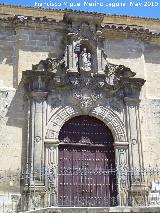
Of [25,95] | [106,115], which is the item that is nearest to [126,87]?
[106,115]

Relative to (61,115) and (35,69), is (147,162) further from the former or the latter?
(35,69)

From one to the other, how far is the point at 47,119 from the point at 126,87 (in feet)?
8.73

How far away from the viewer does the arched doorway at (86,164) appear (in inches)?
489

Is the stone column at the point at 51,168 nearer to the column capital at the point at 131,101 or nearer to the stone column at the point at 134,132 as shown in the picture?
the stone column at the point at 134,132

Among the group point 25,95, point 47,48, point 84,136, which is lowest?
point 84,136

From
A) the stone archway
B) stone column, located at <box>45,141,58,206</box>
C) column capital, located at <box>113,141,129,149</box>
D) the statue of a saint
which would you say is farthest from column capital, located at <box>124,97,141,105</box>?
stone column, located at <box>45,141,58,206</box>

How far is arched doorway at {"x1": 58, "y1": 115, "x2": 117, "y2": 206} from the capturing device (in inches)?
489

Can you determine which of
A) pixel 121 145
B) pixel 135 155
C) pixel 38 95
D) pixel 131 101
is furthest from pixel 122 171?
pixel 38 95

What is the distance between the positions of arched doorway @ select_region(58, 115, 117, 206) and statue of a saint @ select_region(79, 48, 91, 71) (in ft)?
4.79

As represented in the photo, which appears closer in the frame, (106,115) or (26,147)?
(26,147)

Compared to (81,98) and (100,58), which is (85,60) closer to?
(100,58)

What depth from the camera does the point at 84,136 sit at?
43.2 ft

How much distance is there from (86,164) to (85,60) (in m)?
3.13

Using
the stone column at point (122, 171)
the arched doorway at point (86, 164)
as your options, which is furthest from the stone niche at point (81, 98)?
the arched doorway at point (86, 164)
